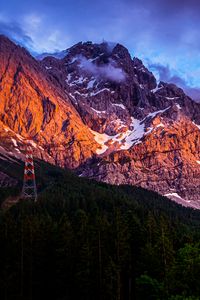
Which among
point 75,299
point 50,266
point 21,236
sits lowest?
point 75,299

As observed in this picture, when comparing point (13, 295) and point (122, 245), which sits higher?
point (122, 245)

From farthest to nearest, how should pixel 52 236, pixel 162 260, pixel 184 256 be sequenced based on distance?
pixel 52 236, pixel 162 260, pixel 184 256

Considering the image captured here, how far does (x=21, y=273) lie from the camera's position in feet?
236

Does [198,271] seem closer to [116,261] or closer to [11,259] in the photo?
[116,261]

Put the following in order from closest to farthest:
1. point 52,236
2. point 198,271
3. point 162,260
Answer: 1. point 198,271
2. point 162,260
3. point 52,236

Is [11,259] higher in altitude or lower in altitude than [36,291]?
higher

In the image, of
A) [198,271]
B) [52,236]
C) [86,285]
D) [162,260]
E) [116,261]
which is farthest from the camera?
[52,236]

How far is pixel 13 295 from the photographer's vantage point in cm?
6931

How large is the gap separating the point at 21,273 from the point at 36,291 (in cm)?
535

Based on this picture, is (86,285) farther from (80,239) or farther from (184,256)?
(184,256)

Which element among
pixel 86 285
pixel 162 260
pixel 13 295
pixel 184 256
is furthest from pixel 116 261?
pixel 184 256

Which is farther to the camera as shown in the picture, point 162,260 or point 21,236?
point 21,236

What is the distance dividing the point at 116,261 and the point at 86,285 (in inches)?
Answer: 289

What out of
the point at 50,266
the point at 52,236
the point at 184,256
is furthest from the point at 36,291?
the point at 184,256
